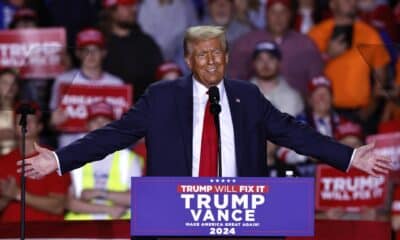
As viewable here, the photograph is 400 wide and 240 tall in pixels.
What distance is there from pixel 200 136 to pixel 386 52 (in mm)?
2758

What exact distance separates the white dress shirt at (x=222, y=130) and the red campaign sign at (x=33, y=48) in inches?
134

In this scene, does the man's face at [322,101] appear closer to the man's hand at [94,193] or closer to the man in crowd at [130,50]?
the man in crowd at [130,50]

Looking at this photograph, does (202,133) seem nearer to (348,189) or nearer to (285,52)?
(348,189)

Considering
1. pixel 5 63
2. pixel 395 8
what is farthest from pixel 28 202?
pixel 395 8

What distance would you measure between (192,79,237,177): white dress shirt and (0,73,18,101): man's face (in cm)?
326

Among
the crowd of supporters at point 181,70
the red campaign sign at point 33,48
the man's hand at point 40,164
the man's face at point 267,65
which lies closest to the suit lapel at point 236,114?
the man's hand at point 40,164

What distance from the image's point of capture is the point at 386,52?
348 inches

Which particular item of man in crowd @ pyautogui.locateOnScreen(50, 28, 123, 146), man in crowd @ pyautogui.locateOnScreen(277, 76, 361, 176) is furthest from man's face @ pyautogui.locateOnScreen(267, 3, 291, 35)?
man in crowd @ pyautogui.locateOnScreen(50, 28, 123, 146)

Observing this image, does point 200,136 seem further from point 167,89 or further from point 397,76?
point 397,76

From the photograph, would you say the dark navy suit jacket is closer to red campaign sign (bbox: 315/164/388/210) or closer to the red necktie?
the red necktie

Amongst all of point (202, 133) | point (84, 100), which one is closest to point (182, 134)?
point (202, 133)

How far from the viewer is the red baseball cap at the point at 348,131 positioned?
9945mm

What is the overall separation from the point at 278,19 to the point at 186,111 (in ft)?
16.3

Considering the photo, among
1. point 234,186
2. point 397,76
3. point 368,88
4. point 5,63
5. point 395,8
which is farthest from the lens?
point 395,8
